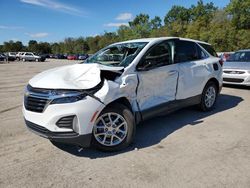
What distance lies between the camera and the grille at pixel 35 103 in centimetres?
352

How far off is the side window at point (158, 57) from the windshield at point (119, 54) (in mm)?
191

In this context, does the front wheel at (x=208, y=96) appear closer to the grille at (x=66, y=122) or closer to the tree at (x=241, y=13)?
the grille at (x=66, y=122)

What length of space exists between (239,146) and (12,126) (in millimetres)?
4202

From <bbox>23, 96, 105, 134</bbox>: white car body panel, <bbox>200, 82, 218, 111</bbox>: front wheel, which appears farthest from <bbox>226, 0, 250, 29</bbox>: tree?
<bbox>23, 96, 105, 134</bbox>: white car body panel

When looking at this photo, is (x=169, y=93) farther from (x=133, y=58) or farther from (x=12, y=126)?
(x=12, y=126)

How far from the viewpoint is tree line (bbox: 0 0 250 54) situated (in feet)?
143

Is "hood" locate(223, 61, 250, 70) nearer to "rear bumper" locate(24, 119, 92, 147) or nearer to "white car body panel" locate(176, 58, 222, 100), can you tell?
"white car body panel" locate(176, 58, 222, 100)

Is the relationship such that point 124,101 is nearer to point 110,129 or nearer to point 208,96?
point 110,129

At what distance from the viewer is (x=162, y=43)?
481 cm

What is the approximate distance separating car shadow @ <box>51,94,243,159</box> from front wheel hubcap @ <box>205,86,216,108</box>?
20 centimetres

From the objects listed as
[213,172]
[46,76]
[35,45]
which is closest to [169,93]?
[213,172]

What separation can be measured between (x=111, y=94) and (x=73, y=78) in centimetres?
63

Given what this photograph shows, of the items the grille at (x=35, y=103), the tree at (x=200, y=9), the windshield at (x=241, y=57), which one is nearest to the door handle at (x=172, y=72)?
the grille at (x=35, y=103)

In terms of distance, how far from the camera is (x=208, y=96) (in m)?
5.98
